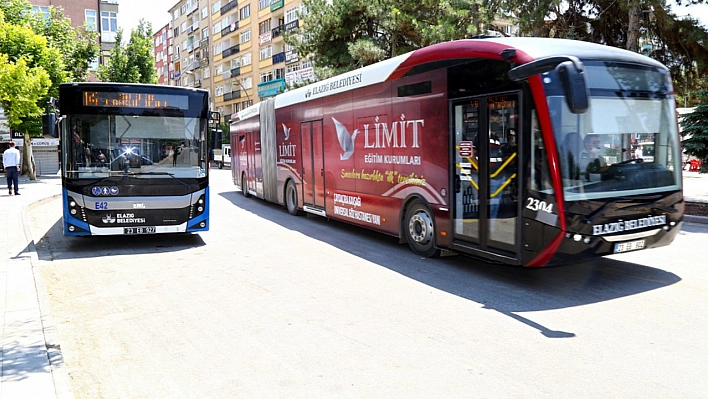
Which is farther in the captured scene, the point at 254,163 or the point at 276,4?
the point at 276,4

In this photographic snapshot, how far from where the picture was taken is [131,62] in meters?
44.5

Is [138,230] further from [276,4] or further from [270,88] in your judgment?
[276,4]

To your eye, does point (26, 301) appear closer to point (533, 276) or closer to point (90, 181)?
point (90, 181)

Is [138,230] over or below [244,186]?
below

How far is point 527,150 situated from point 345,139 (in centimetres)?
530

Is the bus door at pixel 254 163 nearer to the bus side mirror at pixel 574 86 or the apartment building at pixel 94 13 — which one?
the bus side mirror at pixel 574 86

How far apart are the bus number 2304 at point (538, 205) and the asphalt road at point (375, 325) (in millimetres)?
1034

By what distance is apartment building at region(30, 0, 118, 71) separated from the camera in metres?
52.6

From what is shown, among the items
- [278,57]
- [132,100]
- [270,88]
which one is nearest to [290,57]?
[278,57]

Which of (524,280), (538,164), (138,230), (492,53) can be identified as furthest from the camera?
(138,230)

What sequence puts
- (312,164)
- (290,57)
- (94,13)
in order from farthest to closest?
(94,13), (290,57), (312,164)

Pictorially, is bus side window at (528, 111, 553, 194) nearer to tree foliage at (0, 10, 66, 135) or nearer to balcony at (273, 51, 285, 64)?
tree foliage at (0, 10, 66, 135)

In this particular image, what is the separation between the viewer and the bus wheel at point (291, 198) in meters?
15.2

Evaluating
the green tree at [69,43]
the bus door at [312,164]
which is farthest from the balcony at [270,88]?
the bus door at [312,164]
